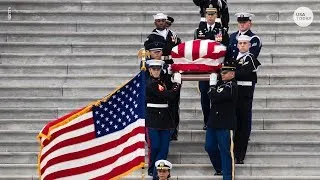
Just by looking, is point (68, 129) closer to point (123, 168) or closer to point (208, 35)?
point (123, 168)

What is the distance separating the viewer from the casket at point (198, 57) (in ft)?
52.3

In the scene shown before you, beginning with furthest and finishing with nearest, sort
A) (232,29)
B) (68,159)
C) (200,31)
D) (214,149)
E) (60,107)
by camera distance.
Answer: (232,29) → (60,107) → (200,31) → (214,149) → (68,159)

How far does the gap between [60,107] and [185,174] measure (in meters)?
2.90

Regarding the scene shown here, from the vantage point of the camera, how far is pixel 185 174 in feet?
53.3

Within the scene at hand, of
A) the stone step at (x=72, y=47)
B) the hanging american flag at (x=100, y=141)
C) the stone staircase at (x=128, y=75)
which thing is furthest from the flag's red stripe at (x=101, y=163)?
the stone step at (x=72, y=47)

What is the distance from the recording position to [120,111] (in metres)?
13.1

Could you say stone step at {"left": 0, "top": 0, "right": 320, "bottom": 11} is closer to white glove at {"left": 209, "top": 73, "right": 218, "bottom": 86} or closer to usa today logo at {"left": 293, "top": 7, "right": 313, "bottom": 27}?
usa today logo at {"left": 293, "top": 7, "right": 313, "bottom": 27}

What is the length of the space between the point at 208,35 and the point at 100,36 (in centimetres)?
362

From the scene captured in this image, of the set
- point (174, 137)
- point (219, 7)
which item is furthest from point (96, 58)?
point (174, 137)

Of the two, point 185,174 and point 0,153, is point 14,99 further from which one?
point 185,174

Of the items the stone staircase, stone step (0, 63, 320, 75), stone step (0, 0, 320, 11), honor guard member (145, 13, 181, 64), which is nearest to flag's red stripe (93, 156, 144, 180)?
the stone staircase

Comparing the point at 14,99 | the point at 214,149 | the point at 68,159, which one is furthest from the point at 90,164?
the point at 14,99

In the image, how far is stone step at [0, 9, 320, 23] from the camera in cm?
2034

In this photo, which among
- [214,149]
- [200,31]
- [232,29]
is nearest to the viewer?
[214,149]
